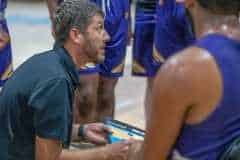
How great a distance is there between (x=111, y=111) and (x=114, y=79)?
275 millimetres

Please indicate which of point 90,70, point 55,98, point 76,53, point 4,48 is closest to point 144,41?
point 90,70

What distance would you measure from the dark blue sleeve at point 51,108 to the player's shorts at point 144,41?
1730mm

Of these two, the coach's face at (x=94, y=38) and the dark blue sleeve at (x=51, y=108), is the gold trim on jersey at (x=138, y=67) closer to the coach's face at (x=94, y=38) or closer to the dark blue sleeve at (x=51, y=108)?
the coach's face at (x=94, y=38)

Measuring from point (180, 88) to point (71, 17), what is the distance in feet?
3.57

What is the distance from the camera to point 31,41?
7156 mm

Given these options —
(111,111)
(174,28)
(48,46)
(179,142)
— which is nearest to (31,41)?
(48,46)

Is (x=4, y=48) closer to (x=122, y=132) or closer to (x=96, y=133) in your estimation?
(x=96, y=133)

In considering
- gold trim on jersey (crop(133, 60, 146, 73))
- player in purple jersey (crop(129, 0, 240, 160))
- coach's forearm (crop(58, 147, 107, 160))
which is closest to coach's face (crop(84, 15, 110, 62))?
coach's forearm (crop(58, 147, 107, 160))

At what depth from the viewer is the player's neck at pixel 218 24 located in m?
1.68

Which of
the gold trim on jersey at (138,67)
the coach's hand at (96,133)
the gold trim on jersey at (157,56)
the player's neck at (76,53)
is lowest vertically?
the gold trim on jersey at (138,67)

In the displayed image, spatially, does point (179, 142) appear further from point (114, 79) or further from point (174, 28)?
point (114, 79)

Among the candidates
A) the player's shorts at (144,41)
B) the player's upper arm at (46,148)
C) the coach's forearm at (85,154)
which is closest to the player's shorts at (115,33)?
the player's shorts at (144,41)

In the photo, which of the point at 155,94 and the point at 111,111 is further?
the point at 111,111

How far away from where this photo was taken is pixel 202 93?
1.60m
